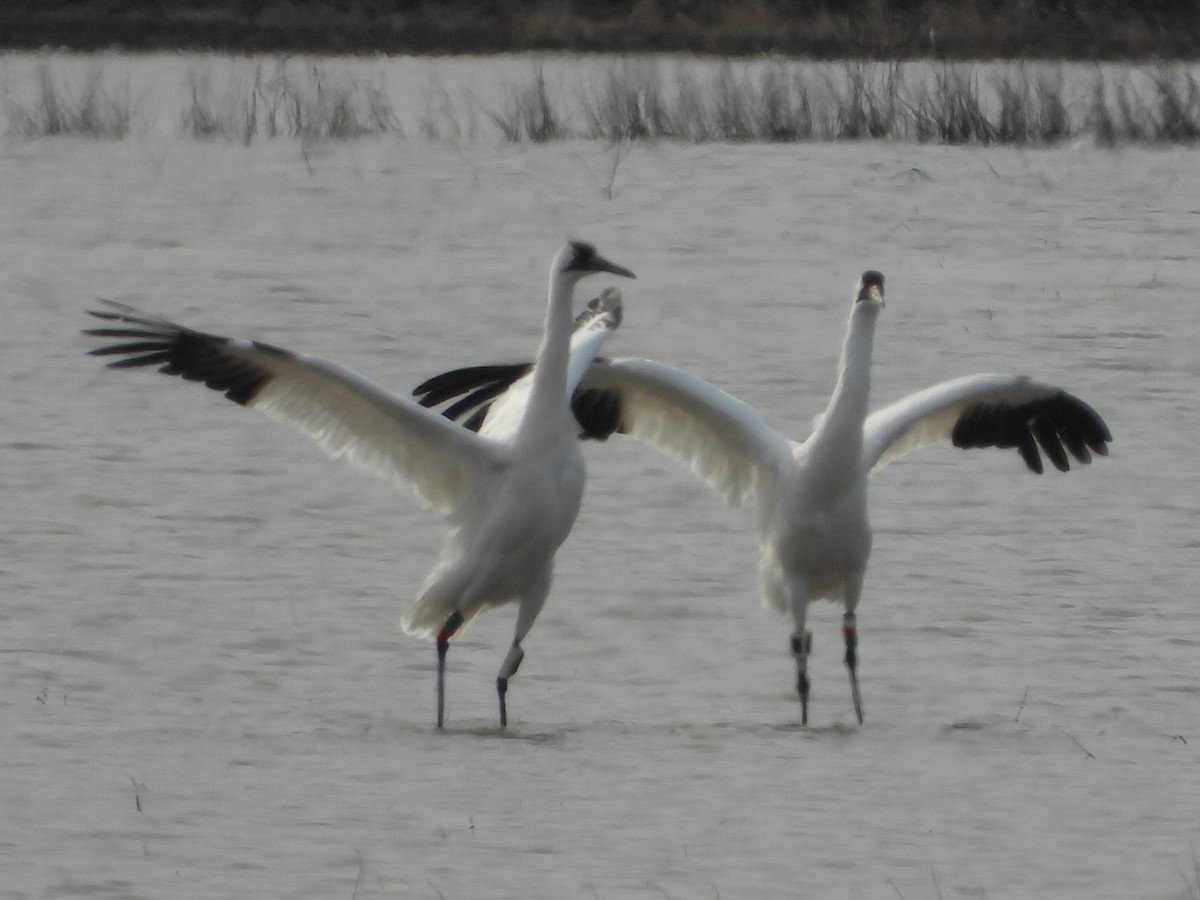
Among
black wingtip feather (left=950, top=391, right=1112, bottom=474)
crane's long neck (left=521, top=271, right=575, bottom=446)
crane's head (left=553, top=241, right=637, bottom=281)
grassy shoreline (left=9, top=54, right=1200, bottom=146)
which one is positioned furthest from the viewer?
grassy shoreline (left=9, top=54, right=1200, bottom=146)

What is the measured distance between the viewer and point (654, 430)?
884 centimetres

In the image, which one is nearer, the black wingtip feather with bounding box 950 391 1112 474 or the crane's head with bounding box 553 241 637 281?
the crane's head with bounding box 553 241 637 281

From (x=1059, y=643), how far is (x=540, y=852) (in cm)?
305

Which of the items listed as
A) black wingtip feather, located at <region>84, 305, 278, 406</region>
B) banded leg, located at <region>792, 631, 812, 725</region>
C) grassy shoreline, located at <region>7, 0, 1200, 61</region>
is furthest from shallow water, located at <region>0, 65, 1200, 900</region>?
grassy shoreline, located at <region>7, 0, 1200, 61</region>

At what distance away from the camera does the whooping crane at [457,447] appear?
7.68 metres

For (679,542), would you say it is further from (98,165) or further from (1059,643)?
(98,165)

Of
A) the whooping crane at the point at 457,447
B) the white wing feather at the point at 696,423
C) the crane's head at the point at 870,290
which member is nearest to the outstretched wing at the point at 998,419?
the white wing feather at the point at 696,423

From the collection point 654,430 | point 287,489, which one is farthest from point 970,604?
point 287,489

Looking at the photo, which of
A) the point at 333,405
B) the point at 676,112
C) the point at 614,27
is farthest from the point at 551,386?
the point at 614,27

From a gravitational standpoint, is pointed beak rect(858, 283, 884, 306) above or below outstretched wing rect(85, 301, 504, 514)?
above

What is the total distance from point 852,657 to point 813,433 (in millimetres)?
720

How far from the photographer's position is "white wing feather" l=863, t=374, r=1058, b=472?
27.3 feet

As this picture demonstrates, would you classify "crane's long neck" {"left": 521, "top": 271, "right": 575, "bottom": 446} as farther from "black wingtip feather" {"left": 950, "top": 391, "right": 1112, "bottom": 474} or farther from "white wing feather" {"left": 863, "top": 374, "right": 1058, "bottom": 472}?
"black wingtip feather" {"left": 950, "top": 391, "right": 1112, "bottom": 474}

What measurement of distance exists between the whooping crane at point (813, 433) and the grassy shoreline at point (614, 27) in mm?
21706
